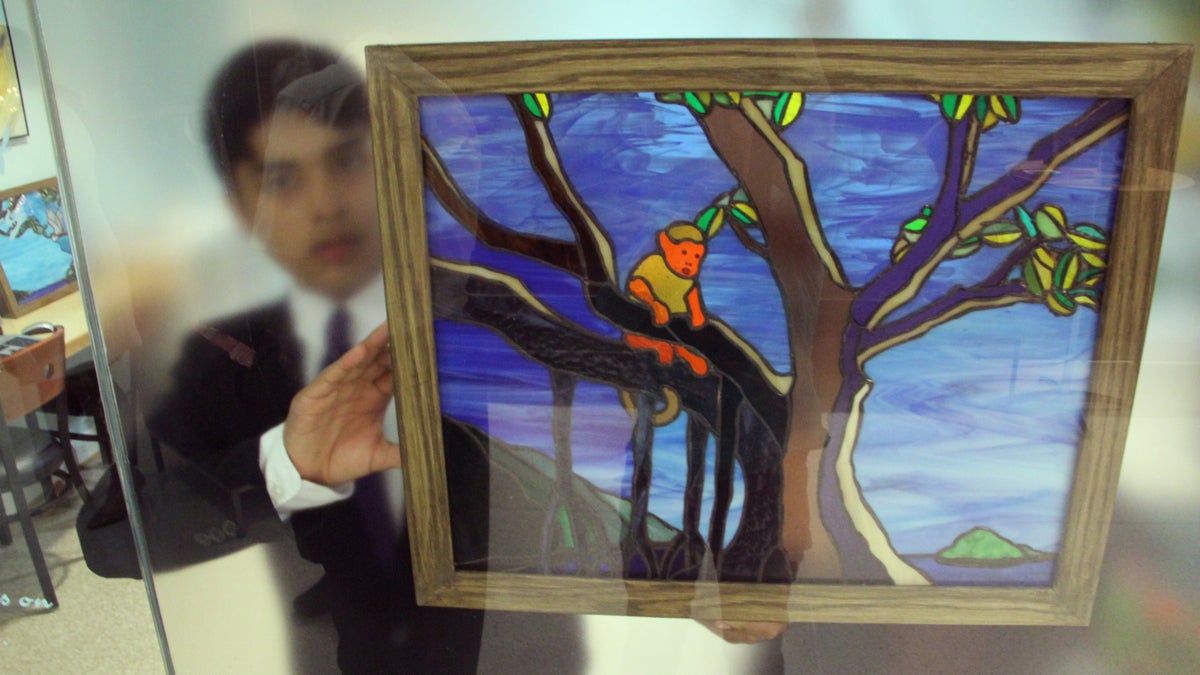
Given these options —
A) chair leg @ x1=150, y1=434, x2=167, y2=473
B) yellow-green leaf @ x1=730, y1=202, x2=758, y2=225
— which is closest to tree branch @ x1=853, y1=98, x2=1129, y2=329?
yellow-green leaf @ x1=730, y1=202, x2=758, y2=225

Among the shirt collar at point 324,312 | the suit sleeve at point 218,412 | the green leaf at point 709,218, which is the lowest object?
the suit sleeve at point 218,412

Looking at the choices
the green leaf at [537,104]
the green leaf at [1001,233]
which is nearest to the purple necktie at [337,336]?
the green leaf at [537,104]

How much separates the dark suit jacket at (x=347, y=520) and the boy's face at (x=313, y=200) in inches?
2.5

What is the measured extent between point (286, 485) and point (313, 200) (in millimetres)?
292

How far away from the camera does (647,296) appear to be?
661mm

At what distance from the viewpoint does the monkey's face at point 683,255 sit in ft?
2.13

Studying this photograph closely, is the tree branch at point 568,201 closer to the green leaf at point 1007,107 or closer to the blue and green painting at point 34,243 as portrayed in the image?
the green leaf at point 1007,107

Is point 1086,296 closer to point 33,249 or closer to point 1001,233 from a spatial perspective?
point 1001,233

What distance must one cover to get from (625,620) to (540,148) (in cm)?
47

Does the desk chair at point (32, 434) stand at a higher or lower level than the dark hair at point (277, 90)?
lower

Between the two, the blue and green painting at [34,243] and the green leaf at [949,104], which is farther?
the blue and green painting at [34,243]

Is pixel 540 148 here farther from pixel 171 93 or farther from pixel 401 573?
pixel 401 573

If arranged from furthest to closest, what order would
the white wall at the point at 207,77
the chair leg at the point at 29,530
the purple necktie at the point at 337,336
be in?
the chair leg at the point at 29,530, the purple necktie at the point at 337,336, the white wall at the point at 207,77

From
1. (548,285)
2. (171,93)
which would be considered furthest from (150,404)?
(548,285)
